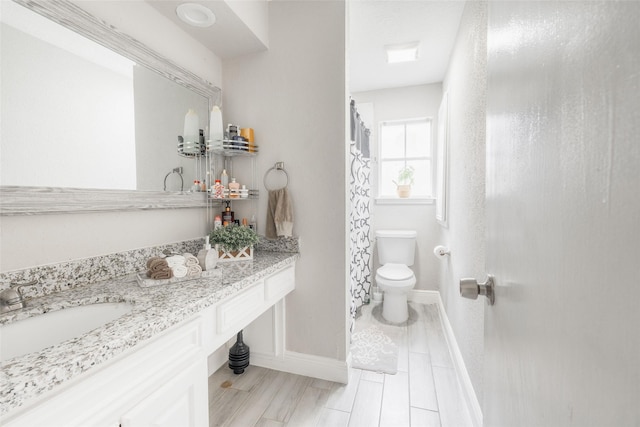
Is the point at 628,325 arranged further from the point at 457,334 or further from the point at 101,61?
the point at 457,334

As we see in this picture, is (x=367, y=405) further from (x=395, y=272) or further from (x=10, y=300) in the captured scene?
(x=10, y=300)

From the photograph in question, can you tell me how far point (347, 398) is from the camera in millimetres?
1617

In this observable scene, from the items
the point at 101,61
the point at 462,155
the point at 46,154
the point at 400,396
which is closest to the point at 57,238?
the point at 46,154

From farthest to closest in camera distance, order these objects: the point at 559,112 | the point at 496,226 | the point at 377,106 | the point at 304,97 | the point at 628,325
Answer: the point at 377,106, the point at 304,97, the point at 496,226, the point at 559,112, the point at 628,325

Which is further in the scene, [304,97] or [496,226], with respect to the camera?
[304,97]

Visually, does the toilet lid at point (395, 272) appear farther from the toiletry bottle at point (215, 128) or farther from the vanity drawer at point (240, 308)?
the toiletry bottle at point (215, 128)

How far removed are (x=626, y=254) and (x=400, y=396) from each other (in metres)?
1.74

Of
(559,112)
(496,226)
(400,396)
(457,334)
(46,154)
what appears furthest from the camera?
(457,334)

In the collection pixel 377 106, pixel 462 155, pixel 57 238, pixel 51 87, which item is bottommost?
pixel 57 238

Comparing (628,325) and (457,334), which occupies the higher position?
(628,325)

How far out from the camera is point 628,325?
259mm

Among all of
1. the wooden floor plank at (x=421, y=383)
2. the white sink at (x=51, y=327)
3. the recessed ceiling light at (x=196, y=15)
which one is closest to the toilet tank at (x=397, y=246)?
the wooden floor plank at (x=421, y=383)

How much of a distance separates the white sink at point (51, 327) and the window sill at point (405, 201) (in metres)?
2.69

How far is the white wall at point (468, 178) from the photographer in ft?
4.59
